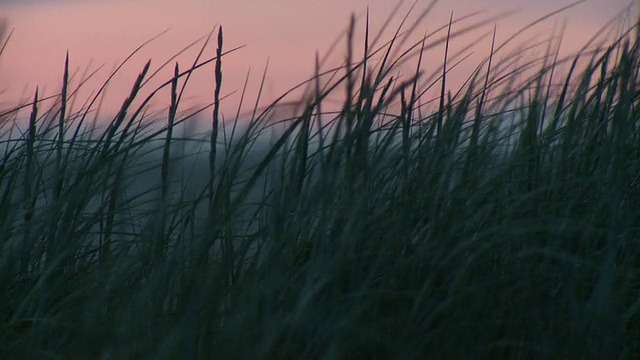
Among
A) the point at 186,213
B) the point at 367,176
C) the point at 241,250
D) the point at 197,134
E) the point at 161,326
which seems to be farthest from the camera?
the point at 197,134

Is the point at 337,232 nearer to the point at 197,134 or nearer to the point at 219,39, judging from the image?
the point at 219,39

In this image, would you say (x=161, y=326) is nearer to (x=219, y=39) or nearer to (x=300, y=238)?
(x=300, y=238)

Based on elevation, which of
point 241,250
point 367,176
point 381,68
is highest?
point 381,68

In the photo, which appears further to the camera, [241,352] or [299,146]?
[299,146]

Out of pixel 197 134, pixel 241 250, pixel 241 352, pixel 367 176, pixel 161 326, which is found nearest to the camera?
pixel 241 352

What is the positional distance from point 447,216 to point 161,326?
496mm

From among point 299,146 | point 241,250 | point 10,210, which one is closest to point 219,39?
point 299,146

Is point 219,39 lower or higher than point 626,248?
higher

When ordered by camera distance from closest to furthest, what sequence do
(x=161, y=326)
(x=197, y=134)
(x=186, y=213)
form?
(x=161, y=326), (x=186, y=213), (x=197, y=134)

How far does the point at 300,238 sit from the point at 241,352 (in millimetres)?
430

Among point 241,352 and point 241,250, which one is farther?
point 241,250

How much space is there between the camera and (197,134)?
6.40ft

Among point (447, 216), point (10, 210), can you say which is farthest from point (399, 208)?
point (10, 210)

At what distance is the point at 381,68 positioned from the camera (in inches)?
64.1
